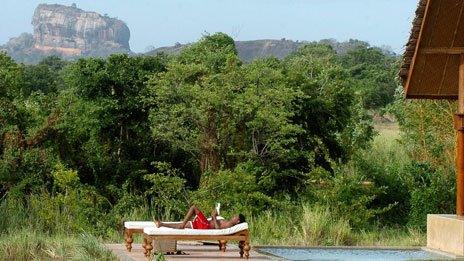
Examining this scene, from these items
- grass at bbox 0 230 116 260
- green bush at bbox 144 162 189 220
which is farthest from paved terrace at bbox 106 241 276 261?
green bush at bbox 144 162 189 220

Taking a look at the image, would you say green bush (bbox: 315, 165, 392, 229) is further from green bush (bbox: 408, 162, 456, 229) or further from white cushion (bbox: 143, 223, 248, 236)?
white cushion (bbox: 143, 223, 248, 236)

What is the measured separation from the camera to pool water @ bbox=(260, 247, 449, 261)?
14.6m

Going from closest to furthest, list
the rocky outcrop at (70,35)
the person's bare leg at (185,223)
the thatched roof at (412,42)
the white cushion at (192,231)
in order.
A: the thatched roof at (412,42) < the white cushion at (192,231) < the person's bare leg at (185,223) < the rocky outcrop at (70,35)

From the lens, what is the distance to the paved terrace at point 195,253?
13.6m

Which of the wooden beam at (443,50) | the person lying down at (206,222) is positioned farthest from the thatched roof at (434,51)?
the person lying down at (206,222)

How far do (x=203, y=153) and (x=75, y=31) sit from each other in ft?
546

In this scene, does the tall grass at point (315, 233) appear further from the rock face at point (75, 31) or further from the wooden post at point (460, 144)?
the rock face at point (75, 31)

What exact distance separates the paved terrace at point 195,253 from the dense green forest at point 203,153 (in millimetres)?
2825

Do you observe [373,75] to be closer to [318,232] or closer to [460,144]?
[318,232]

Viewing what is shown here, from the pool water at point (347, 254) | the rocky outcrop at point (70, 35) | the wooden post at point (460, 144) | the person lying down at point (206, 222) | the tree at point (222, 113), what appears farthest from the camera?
the rocky outcrop at point (70, 35)

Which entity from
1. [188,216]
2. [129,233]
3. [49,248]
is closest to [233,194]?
[49,248]

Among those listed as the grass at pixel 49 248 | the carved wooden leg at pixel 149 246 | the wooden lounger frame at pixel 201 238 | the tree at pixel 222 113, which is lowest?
the grass at pixel 49 248

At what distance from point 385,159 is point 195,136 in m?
6.44

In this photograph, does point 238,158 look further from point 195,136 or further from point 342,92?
point 342,92
